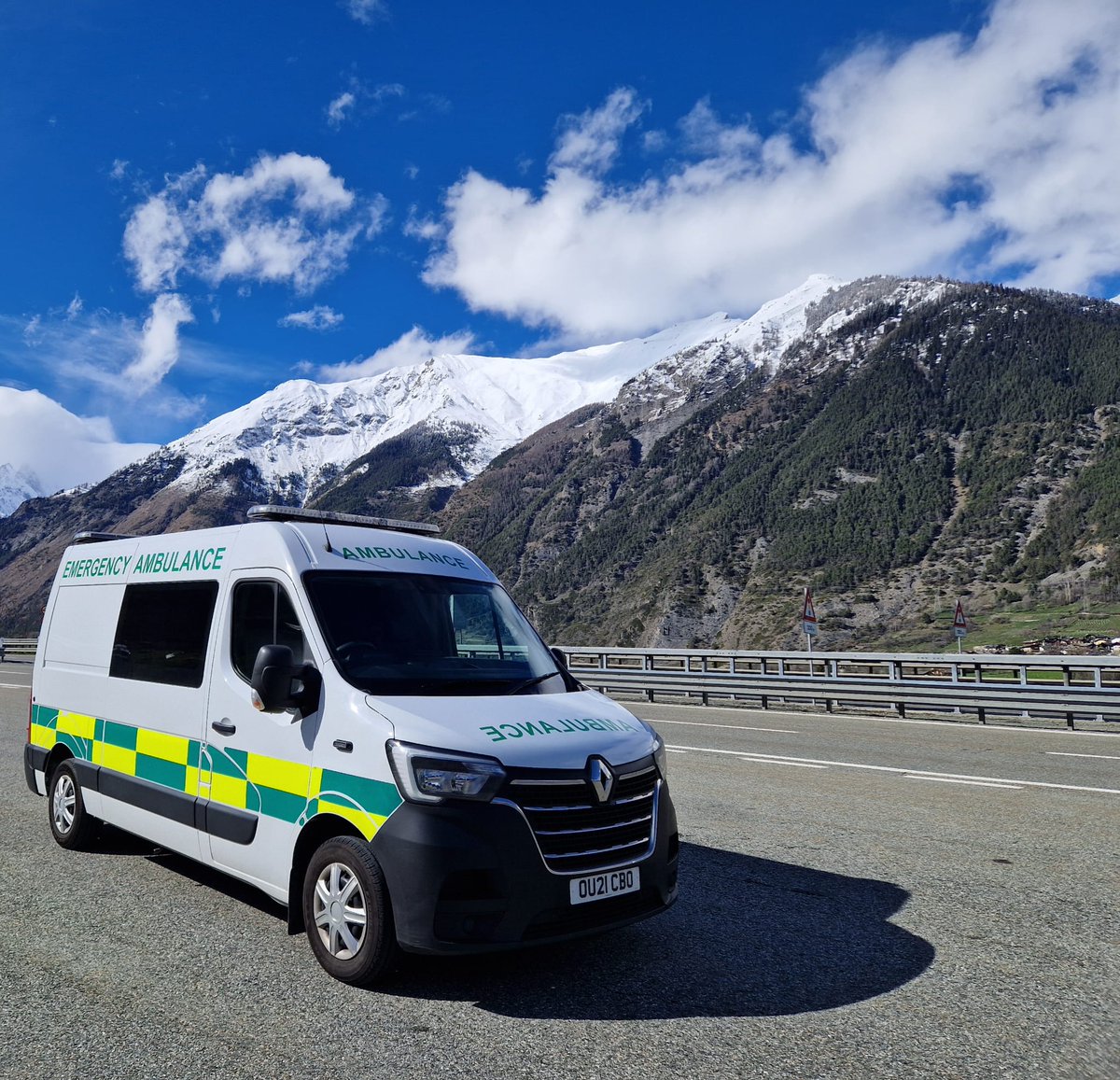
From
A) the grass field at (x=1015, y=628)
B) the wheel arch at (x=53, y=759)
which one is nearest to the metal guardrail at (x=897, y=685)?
the wheel arch at (x=53, y=759)

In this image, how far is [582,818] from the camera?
13.3ft

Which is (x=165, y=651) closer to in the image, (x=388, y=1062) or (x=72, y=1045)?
(x=72, y=1045)

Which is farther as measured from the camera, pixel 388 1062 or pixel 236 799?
pixel 236 799

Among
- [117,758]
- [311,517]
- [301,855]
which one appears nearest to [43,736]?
[117,758]

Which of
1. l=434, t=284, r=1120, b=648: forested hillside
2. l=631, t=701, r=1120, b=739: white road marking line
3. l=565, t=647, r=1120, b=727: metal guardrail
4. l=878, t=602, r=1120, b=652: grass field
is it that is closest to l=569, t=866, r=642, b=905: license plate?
l=631, t=701, r=1120, b=739: white road marking line

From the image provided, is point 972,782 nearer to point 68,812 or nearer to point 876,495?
point 68,812

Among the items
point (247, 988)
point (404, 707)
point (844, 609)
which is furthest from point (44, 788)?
point (844, 609)

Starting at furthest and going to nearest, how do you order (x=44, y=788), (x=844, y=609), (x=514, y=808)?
(x=844, y=609)
(x=44, y=788)
(x=514, y=808)

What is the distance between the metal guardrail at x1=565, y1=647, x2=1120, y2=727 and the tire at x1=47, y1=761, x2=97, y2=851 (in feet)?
35.9

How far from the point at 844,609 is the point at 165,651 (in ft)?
322

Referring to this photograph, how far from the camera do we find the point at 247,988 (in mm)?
4031

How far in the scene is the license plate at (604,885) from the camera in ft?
13.0

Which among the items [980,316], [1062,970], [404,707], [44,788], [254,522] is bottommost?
[1062,970]

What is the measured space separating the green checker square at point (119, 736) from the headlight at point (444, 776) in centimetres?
274
